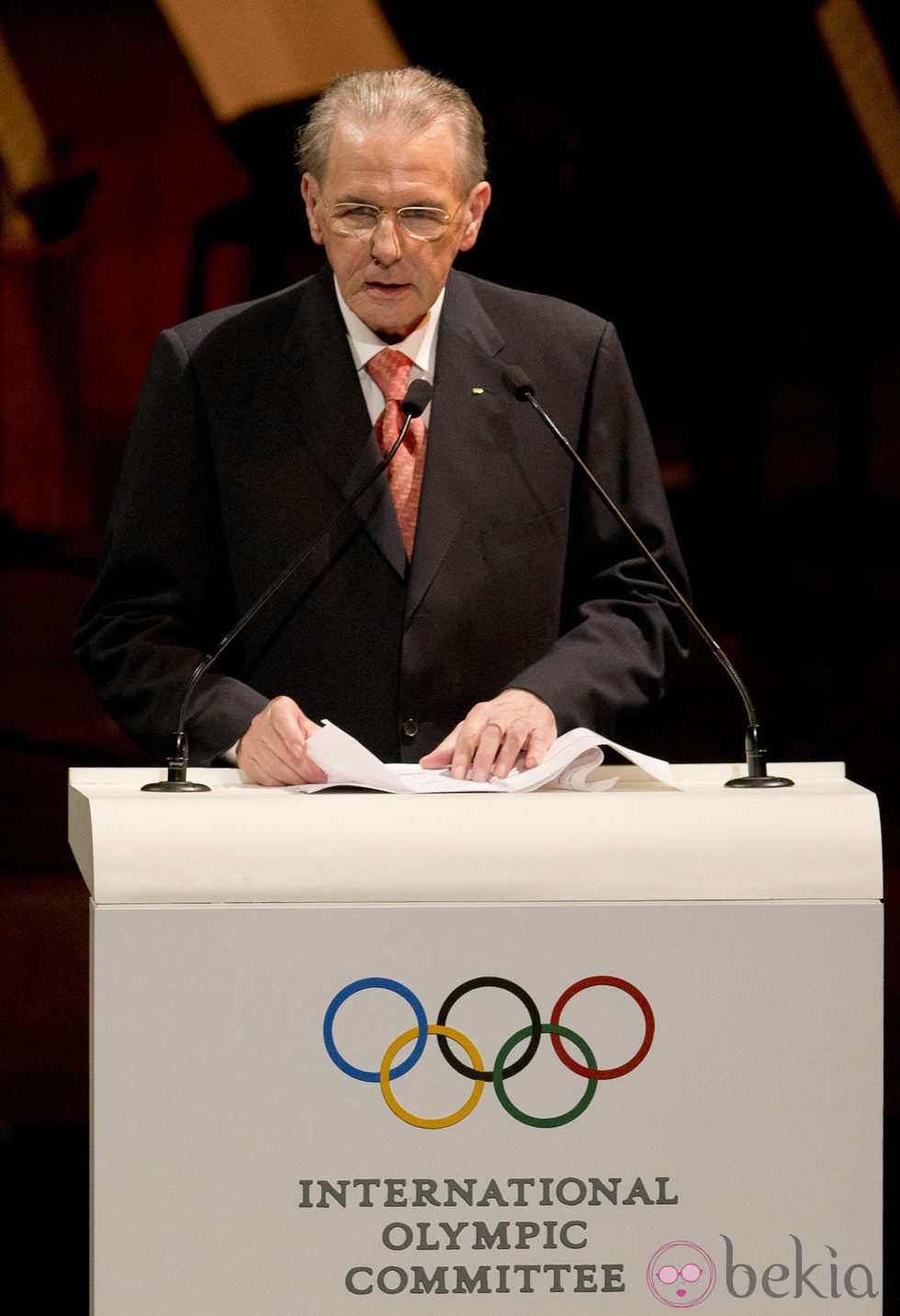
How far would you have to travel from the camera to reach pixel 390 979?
1.20m

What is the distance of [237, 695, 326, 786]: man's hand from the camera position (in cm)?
148

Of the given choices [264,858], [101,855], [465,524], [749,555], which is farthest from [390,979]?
[749,555]

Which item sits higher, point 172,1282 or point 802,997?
point 802,997

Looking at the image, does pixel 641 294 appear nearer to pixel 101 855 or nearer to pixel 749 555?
pixel 749 555

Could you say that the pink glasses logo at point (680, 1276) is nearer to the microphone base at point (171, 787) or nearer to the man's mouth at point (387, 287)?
the microphone base at point (171, 787)

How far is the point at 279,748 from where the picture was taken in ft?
4.92

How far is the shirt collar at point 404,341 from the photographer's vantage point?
75.0 inches

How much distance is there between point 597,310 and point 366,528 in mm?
1318

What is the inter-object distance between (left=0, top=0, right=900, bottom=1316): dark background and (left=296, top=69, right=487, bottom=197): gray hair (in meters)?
1.10

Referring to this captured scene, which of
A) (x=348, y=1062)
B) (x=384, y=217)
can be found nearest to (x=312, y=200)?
(x=384, y=217)

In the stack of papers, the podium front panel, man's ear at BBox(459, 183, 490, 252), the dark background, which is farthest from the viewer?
the dark background

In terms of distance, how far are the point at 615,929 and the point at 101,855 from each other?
0.38m

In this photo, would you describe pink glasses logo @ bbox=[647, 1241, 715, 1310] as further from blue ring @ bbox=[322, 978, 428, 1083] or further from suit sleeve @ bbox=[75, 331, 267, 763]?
suit sleeve @ bbox=[75, 331, 267, 763]

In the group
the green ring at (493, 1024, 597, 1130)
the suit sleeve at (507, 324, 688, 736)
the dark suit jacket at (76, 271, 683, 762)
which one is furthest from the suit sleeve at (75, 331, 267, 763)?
the green ring at (493, 1024, 597, 1130)
